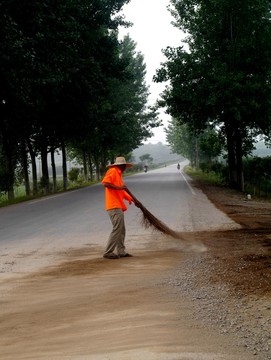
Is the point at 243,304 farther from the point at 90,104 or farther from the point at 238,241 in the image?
the point at 90,104

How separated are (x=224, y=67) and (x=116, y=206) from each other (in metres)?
18.5

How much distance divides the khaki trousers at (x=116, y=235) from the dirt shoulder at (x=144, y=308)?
297mm

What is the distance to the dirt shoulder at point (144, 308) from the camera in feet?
13.5

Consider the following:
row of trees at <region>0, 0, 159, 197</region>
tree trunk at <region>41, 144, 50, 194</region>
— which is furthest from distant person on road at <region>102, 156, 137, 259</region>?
tree trunk at <region>41, 144, 50, 194</region>

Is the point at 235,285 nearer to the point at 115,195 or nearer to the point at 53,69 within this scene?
the point at 115,195

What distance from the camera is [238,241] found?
9.80m

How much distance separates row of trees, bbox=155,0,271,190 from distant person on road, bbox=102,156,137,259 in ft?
56.4

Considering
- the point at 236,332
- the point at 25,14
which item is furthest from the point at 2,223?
the point at 236,332

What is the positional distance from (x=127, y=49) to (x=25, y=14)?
1621 inches

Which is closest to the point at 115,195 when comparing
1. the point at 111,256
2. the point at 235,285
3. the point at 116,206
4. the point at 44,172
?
the point at 116,206

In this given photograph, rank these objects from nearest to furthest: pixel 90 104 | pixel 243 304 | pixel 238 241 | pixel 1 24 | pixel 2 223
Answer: pixel 243 304
pixel 238 241
pixel 2 223
pixel 1 24
pixel 90 104

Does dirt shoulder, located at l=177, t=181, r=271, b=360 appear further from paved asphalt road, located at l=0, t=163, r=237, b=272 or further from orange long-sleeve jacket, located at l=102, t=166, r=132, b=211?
paved asphalt road, located at l=0, t=163, r=237, b=272

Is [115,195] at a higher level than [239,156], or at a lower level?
lower

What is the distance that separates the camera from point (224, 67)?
25.1m
